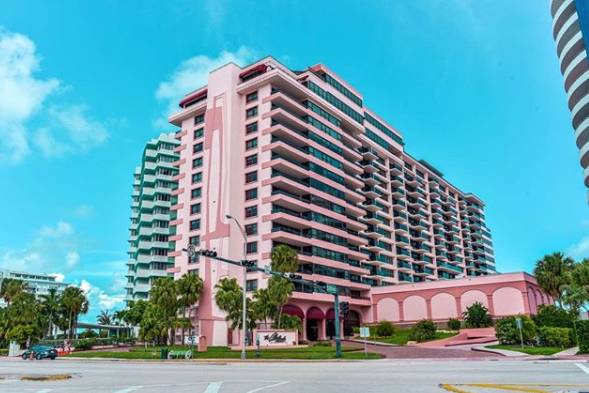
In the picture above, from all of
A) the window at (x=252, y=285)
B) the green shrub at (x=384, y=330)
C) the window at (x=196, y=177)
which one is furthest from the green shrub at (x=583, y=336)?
the window at (x=196, y=177)

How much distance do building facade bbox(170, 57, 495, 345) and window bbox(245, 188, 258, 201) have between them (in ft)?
0.68

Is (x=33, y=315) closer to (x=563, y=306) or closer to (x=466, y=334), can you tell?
(x=466, y=334)

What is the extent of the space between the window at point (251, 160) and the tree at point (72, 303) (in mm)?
42251

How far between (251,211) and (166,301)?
53.7 ft

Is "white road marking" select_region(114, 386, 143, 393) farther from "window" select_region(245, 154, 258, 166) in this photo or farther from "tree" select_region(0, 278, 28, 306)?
"tree" select_region(0, 278, 28, 306)

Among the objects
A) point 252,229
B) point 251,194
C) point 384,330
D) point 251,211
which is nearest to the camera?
point 252,229

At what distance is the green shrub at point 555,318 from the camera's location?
5337 cm

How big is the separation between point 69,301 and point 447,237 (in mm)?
85052

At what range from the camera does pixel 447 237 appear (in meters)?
125

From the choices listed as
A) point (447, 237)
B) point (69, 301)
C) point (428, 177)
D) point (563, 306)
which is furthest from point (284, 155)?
point (447, 237)

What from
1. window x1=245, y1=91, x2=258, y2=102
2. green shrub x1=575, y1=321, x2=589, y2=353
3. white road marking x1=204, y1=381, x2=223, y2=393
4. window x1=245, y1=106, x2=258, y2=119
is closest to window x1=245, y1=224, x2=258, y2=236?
window x1=245, y1=106, x2=258, y2=119

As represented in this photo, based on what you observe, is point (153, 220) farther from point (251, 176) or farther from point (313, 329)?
point (313, 329)

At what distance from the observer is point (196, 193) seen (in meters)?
74.4

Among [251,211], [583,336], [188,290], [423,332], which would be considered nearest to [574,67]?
[583,336]
